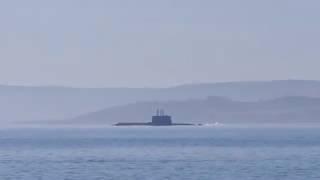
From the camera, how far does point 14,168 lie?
9875cm

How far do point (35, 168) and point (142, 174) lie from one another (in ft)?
38.8

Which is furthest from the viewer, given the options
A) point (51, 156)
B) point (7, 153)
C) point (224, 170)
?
point (7, 153)

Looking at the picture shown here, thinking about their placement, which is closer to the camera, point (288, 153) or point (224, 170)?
point (224, 170)

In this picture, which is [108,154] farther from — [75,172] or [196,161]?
[75,172]

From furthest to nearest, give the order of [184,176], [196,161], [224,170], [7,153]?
1. [7,153]
2. [196,161]
3. [224,170]
4. [184,176]

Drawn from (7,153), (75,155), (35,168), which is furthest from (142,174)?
(7,153)

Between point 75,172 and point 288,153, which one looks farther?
point 288,153

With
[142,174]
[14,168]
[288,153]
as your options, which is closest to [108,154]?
[288,153]

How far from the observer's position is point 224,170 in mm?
93562

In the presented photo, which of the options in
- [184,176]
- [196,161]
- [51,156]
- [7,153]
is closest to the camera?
[184,176]

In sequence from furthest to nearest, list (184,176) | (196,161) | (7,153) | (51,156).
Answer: (7,153), (51,156), (196,161), (184,176)

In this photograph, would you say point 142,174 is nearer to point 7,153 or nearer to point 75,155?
point 75,155

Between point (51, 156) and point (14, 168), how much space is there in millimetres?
24951

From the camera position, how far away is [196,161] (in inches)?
4227
